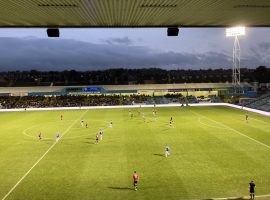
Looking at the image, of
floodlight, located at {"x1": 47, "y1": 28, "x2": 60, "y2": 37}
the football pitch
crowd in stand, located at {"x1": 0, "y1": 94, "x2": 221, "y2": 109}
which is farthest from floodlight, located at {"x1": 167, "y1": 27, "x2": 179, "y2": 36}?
crowd in stand, located at {"x1": 0, "y1": 94, "x2": 221, "y2": 109}

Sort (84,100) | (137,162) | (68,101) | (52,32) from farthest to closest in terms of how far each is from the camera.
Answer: (84,100) < (68,101) < (137,162) < (52,32)

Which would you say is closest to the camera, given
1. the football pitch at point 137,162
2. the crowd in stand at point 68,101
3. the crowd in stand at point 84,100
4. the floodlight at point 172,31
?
the floodlight at point 172,31

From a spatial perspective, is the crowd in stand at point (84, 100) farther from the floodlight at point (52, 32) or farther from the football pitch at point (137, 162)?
the floodlight at point (52, 32)

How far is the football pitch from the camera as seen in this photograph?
20406 mm

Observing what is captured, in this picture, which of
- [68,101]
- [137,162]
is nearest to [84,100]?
[68,101]

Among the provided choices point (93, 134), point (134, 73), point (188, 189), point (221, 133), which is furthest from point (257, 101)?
point (134, 73)

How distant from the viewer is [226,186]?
2075 centimetres

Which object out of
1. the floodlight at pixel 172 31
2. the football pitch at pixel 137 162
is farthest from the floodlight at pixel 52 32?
the football pitch at pixel 137 162

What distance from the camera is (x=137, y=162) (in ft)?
87.7

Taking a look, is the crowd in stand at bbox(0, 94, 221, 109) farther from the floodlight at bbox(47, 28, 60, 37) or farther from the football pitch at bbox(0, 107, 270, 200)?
the floodlight at bbox(47, 28, 60, 37)

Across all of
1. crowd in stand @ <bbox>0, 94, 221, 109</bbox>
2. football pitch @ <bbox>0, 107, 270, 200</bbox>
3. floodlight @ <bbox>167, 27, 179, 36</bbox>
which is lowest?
football pitch @ <bbox>0, 107, 270, 200</bbox>

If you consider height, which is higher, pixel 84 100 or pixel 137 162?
pixel 84 100

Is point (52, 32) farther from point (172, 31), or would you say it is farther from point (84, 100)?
point (84, 100)

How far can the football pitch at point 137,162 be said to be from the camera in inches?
803
